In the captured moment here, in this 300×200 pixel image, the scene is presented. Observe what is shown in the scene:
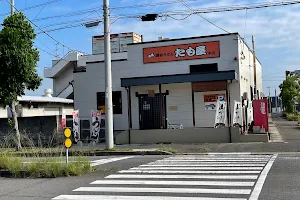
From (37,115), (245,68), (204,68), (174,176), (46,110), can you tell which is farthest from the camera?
(46,110)

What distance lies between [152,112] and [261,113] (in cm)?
629

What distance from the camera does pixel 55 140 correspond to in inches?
864

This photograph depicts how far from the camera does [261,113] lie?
21.8 meters

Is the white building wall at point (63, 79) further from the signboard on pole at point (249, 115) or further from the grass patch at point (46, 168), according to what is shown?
the grass patch at point (46, 168)

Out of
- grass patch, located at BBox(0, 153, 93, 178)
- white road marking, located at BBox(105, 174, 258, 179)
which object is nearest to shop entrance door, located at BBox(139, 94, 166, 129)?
grass patch, located at BBox(0, 153, 93, 178)

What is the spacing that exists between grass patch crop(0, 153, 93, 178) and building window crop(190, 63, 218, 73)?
12.5 metres

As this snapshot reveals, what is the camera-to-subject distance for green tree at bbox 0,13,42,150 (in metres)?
17.9

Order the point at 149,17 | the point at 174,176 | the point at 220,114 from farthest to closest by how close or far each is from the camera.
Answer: the point at 220,114 → the point at 149,17 → the point at 174,176

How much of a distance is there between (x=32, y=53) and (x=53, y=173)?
10.1 m

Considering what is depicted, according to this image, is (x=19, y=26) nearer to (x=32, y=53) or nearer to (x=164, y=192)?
(x=32, y=53)

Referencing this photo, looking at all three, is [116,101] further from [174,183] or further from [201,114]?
[174,183]

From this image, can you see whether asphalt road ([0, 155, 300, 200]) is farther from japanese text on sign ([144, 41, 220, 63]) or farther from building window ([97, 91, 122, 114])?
building window ([97, 91, 122, 114])

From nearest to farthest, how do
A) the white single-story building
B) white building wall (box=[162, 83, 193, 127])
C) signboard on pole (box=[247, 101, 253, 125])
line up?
the white single-story building < white building wall (box=[162, 83, 193, 127]) < signboard on pole (box=[247, 101, 253, 125])

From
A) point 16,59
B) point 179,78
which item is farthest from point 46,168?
point 179,78
